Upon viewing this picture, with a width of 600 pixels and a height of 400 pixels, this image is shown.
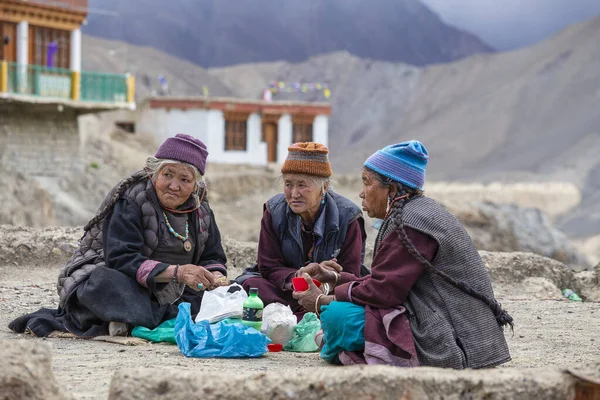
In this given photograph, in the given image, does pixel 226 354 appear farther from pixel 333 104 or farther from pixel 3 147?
pixel 333 104

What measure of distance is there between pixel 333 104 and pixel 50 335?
6151cm

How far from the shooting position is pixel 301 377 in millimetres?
3521

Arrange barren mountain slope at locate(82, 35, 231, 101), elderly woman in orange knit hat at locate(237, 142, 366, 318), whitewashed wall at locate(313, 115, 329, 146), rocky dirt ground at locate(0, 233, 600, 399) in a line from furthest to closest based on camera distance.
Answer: barren mountain slope at locate(82, 35, 231, 101) → whitewashed wall at locate(313, 115, 329, 146) → elderly woman in orange knit hat at locate(237, 142, 366, 318) → rocky dirt ground at locate(0, 233, 600, 399)

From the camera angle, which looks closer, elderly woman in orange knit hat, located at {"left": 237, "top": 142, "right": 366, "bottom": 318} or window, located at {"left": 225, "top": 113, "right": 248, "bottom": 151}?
elderly woman in orange knit hat, located at {"left": 237, "top": 142, "right": 366, "bottom": 318}

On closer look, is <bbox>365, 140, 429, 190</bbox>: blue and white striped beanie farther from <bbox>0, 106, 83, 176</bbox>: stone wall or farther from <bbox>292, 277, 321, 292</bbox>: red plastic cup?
<bbox>0, 106, 83, 176</bbox>: stone wall

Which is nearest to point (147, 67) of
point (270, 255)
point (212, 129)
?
point (212, 129)

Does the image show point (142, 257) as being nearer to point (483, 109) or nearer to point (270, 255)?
point (270, 255)

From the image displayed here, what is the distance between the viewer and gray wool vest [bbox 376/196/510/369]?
4.49 meters

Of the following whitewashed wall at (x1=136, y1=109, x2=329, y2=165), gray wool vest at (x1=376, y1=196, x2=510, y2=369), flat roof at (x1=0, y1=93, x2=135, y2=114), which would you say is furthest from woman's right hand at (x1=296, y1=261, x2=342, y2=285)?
whitewashed wall at (x1=136, y1=109, x2=329, y2=165)

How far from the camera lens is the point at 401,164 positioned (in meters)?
4.69

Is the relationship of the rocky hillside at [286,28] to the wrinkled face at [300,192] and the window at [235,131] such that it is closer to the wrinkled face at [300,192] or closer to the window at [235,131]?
the window at [235,131]

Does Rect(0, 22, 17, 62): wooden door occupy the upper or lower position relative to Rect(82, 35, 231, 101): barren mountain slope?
lower

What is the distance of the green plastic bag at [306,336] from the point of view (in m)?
5.46

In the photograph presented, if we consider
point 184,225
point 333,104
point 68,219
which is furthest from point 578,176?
point 184,225
